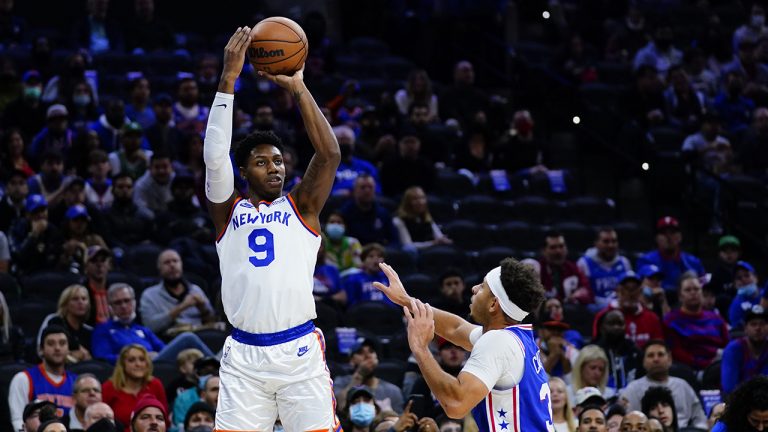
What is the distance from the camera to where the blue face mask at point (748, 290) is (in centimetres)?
1327

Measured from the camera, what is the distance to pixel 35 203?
1238 centimetres

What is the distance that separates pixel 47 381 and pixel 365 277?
375 centimetres

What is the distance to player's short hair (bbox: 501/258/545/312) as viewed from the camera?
6.20m

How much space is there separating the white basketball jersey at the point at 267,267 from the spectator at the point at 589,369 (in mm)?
4918

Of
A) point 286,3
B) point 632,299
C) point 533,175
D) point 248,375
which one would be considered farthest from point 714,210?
point 248,375

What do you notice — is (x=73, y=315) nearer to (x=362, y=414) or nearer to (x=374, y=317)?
(x=362, y=414)

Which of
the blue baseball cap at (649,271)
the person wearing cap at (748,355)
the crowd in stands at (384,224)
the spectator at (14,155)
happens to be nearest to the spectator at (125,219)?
the crowd in stands at (384,224)

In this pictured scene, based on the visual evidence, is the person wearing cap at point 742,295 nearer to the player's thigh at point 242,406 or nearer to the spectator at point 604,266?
the spectator at point 604,266

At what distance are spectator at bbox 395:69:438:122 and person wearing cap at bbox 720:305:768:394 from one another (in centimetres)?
628

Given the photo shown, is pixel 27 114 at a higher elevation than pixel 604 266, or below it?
higher

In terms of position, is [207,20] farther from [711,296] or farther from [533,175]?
[711,296]

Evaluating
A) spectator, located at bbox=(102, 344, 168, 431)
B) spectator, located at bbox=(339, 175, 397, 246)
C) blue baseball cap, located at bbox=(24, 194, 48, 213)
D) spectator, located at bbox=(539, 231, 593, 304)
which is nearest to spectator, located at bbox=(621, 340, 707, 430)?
spectator, located at bbox=(539, 231, 593, 304)

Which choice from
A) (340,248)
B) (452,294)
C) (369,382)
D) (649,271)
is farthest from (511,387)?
(649,271)

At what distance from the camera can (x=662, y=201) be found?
16469 mm
